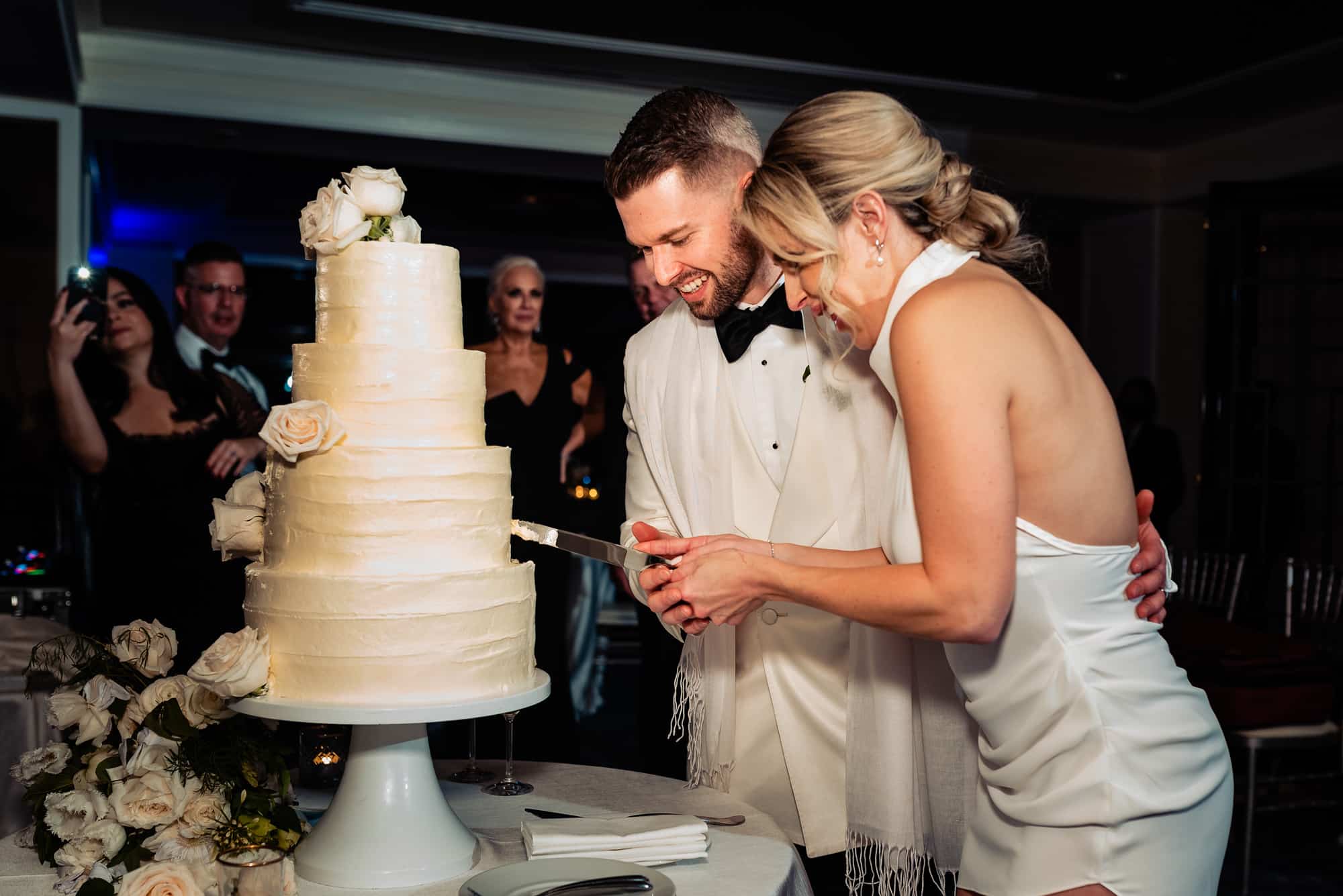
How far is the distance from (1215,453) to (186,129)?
590 centimetres

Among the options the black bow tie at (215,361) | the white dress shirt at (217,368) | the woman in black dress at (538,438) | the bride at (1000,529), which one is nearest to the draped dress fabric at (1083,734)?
the bride at (1000,529)

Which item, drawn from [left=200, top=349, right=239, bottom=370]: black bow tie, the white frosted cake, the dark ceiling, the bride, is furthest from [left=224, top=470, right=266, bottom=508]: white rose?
the dark ceiling

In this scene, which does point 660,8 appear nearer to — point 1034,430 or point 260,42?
point 260,42

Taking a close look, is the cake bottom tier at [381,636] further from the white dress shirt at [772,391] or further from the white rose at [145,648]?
the white dress shirt at [772,391]

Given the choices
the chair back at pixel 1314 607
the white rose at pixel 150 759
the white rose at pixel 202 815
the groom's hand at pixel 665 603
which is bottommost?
the chair back at pixel 1314 607

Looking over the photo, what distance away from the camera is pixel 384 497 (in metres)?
1.66

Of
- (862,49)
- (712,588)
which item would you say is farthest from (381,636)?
(862,49)

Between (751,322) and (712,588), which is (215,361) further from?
(712,588)

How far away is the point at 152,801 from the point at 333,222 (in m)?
0.81

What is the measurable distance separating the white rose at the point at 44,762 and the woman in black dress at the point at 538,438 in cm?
309

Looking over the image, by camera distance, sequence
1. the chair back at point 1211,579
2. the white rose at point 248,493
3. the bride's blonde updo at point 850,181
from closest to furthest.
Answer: the bride's blonde updo at point 850,181 → the white rose at point 248,493 → the chair back at point 1211,579

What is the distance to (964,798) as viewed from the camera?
6.90 ft

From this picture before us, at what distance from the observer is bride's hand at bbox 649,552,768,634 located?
6.14 ft

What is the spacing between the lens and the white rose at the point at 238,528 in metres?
1.88
